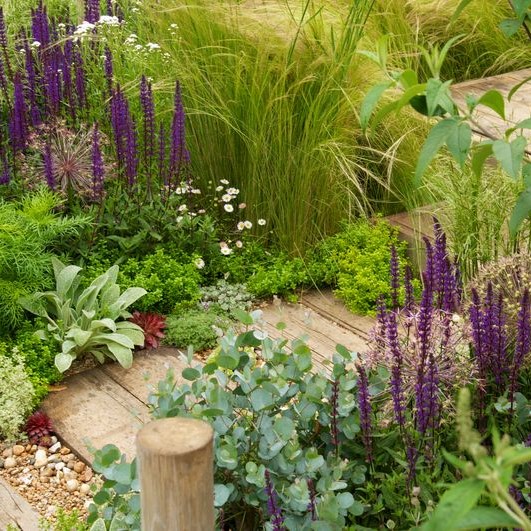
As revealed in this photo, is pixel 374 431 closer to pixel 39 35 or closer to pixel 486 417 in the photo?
pixel 486 417

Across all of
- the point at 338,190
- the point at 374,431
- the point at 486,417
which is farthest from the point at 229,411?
the point at 338,190

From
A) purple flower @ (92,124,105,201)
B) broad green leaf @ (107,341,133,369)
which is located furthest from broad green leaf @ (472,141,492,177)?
purple flower @ (92,124,105,201)

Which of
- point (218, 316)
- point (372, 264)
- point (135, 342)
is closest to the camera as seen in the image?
point (135, 342)

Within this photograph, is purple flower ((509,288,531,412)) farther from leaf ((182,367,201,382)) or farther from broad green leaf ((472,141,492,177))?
leaf ((182,367,201,382))

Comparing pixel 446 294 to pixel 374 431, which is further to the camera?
pixel 446 294

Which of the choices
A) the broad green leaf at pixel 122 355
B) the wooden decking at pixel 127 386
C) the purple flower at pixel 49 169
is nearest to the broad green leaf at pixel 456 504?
the wooden decking at pixel 127 386

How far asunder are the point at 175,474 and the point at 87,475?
1.84 meters

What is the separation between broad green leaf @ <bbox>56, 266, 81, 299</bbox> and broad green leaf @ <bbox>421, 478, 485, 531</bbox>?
2.86 metres

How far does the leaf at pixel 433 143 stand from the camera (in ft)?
5.06

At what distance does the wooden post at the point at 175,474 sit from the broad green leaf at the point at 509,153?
2.13 feet

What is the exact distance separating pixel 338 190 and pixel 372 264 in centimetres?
51

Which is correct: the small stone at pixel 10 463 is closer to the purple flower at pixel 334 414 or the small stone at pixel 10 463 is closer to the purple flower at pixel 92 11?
the purple flower at pixel 334 414

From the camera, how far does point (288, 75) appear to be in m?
4.59

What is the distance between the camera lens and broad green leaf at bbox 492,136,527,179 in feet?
5.01
